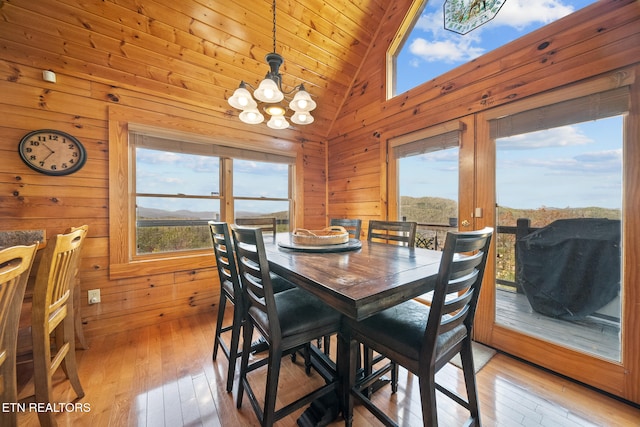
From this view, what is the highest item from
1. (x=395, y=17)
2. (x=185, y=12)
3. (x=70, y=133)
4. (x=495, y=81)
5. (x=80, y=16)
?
(x=395, y=17)

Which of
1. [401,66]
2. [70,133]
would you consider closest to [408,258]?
[401,66]

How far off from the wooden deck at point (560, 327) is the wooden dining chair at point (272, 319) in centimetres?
158

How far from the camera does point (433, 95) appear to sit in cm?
240

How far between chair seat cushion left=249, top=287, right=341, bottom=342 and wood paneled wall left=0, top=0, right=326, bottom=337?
1768mm

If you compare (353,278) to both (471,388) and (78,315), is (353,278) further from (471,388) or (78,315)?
(78,315)

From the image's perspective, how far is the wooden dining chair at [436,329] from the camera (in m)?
0.91

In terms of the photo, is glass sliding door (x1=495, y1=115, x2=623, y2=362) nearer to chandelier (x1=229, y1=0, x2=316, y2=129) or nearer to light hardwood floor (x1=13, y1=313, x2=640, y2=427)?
light hardwood floor (x1=13, y1=313, x2=640, y2=427)

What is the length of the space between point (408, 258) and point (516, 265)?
120cm

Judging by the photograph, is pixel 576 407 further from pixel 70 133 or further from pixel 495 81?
pixel 70 133

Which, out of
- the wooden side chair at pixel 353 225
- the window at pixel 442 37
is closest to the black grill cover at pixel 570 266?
the wooden side chair at pixel 353 225

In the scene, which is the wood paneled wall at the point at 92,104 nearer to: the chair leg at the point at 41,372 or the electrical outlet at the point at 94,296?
the electrical outlet at the point at 94,296

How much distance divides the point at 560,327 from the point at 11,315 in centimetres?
310

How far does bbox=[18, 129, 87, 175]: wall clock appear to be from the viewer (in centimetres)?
194

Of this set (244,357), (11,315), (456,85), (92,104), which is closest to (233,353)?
(244,357)
